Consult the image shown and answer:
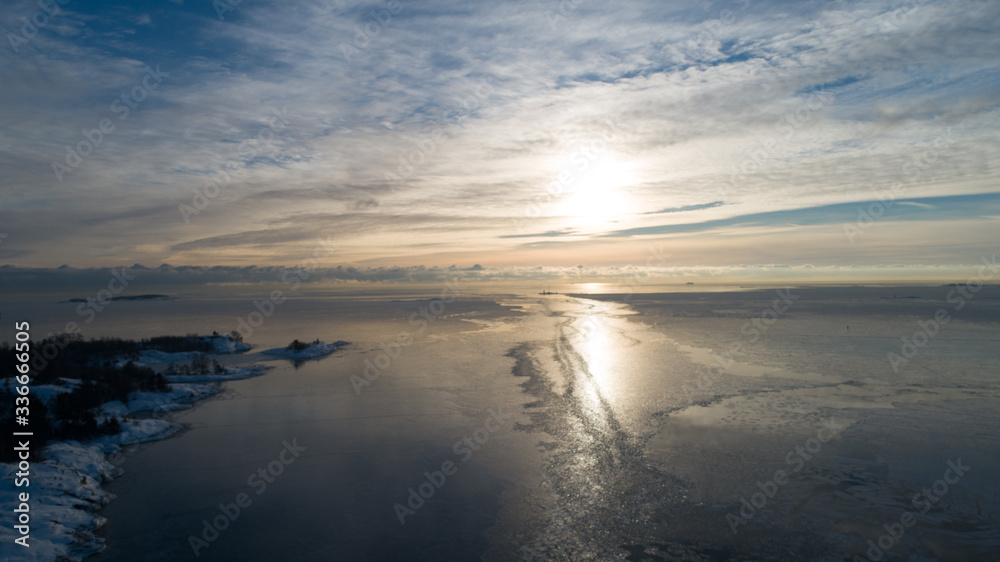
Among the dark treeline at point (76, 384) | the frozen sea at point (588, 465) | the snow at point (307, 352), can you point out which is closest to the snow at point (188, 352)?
the dark treeline at point (76, 384)

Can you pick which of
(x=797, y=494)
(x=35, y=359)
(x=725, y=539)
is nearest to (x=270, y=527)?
(x=725, y=539)

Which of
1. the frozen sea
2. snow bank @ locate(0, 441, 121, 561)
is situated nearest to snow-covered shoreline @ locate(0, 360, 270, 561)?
snow bank @ locate(0, 441, 121, 561)

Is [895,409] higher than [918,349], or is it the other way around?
[918,349]

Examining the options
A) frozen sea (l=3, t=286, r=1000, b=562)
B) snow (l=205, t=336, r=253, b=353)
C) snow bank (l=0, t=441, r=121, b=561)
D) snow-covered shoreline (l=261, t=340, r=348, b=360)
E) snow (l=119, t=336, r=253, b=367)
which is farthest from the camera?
snow (l=205, t=336, r=253, b=353)

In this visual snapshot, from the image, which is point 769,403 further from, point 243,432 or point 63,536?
point 63,536

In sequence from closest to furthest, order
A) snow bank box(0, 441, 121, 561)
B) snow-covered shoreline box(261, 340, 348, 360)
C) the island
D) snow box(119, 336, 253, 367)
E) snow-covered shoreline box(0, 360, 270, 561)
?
1. snow bank box(0, 441, 121, 561)
2. snow-covered shoreline box(0, 360, 270, 561)
3. the island
4. snow box(119, 336, 253, 367)
5. snow-covered shoreline box(261, 340, 348, 360)

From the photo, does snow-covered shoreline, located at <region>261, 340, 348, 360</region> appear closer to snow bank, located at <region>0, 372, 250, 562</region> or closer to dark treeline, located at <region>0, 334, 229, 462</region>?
dark treeline, located at <region>0, 334, 229, 462</region>

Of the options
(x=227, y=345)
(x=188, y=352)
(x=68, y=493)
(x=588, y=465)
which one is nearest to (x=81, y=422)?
(x=68, y=493)

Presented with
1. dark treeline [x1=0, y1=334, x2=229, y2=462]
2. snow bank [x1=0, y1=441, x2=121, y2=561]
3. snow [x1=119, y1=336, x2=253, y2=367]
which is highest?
snow [x1=119, y1=336, x2=253, y2=367]
